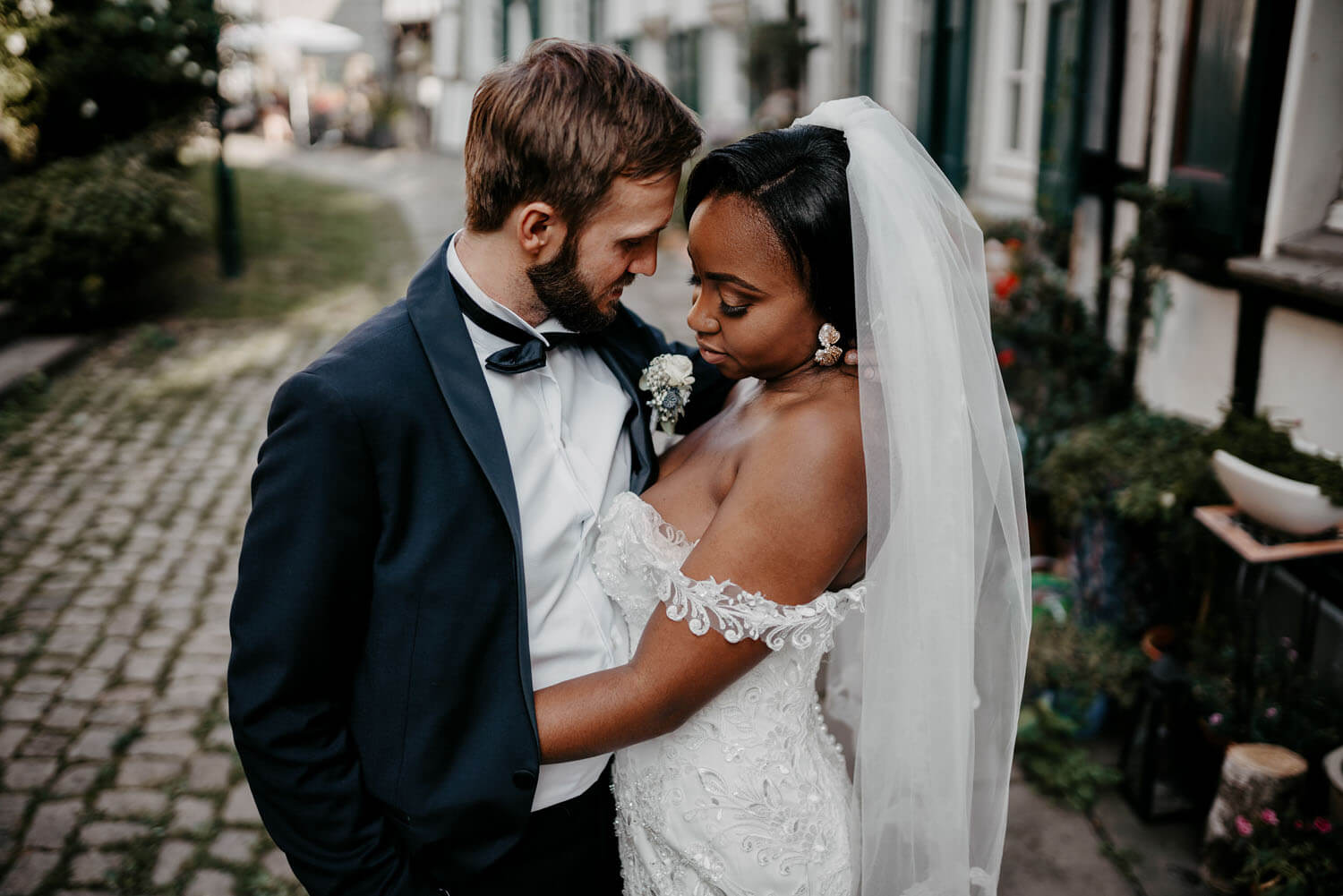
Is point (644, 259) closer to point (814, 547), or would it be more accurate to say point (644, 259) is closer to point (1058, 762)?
point (814, 547)

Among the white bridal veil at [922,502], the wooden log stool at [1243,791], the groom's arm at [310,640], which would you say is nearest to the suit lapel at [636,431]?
the white bridal veil at [922,502]

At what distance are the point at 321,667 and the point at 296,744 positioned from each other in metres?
0.12

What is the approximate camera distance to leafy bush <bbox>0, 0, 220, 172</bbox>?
7801mm

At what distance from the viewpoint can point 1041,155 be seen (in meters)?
5.43

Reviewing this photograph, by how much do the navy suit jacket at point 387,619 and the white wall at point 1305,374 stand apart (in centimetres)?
268

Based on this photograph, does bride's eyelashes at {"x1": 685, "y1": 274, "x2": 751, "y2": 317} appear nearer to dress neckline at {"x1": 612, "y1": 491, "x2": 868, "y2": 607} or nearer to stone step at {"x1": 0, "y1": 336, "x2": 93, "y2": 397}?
dress neckline at {"x1": 612, "y1": 491, "x2": 868, "y2": 607}

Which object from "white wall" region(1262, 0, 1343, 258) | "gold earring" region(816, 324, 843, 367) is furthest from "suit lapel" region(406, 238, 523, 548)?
"white wall" region(1262, 0, 1343, 258)

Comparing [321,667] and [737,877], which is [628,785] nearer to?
[737,877]

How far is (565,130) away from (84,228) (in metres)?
7.20

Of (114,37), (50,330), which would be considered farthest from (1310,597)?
(114,37)

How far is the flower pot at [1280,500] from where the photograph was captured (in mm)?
2762

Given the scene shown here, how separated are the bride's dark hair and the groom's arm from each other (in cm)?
73

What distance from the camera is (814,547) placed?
1.59 meters

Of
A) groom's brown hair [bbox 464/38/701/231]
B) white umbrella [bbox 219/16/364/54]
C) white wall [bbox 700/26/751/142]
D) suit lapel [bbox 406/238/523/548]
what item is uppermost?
white umbrella [bbox 219/16/364/54]
